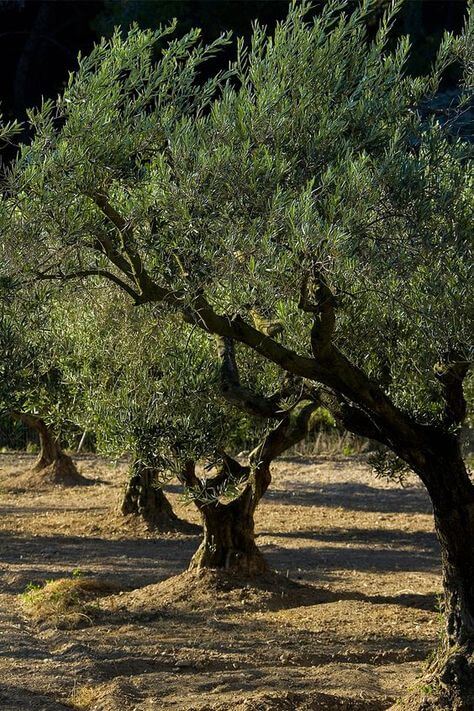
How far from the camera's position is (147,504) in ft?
43.2

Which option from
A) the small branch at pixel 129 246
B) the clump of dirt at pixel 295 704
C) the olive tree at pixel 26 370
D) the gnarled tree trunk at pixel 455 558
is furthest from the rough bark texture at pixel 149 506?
the small branch at pixel 129 246

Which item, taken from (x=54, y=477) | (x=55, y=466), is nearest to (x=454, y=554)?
(x=54, y=477)

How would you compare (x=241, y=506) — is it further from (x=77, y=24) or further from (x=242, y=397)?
(x=77, y=24)

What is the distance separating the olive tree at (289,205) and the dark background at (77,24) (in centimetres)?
1776

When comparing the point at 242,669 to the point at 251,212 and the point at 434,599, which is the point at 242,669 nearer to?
the point at 434,599

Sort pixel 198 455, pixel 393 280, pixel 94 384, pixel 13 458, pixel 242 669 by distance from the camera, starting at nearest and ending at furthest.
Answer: pixel 393 280 → pixel 242 669 → pixel 198 455 → pixel 94 384 → pixel 13 458

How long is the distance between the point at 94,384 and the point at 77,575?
7.31ft

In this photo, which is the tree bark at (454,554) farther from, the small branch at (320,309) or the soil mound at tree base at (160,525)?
the soil mound at tree base at (160,525)

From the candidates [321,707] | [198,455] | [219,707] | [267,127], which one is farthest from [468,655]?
[267,127]

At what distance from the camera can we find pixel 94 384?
9.21 meters

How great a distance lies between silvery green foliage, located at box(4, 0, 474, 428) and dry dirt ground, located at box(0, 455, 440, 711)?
247 centimetres

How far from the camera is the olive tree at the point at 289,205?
5223mm

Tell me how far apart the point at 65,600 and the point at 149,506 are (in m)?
3.86

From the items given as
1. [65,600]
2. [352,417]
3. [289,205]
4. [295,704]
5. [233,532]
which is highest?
[289,205]
